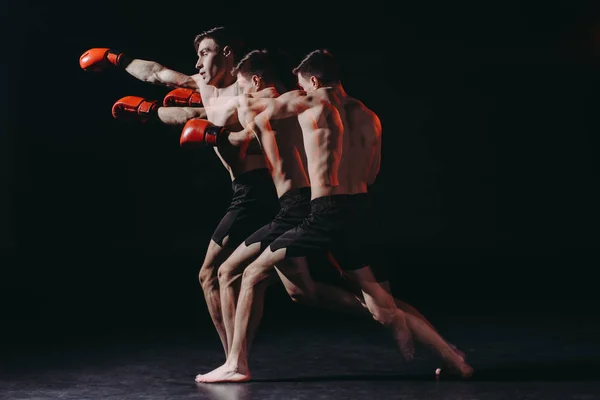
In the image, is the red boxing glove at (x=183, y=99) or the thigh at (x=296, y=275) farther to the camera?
the red boxing glove at (x=183, y=99)

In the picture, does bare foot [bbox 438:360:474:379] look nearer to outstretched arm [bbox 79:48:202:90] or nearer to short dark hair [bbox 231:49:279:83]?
short dark hair [bbox 231:49:279:83]

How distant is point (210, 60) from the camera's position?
5.48 m

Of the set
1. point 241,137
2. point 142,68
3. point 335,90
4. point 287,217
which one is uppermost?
point 142,68

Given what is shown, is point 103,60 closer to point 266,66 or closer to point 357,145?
point 266,66

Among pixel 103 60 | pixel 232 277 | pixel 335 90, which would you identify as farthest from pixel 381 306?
pixel 103 60

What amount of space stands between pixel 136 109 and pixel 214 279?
92cm

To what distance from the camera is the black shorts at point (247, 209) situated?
5375 millimetres

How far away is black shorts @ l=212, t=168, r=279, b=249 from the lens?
A: 212 inches

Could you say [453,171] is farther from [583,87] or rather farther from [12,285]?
[12,285]

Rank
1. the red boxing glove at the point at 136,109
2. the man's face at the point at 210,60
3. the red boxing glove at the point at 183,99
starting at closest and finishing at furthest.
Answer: the man's face at the point at 210,60 < the red boxing glove at the point at 136,109 < the red boxing glove at the point at 183,99

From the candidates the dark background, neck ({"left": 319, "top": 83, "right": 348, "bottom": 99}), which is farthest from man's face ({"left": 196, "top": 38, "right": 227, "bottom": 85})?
the dark background

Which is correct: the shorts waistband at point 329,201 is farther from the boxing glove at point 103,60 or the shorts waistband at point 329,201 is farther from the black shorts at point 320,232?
the boxing glove at point 103,60

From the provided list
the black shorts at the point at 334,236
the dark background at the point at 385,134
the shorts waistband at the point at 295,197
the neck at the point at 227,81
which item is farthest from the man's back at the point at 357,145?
the dark background at the point at 385,134

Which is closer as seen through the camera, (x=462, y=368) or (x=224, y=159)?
(x=462, y=368)
